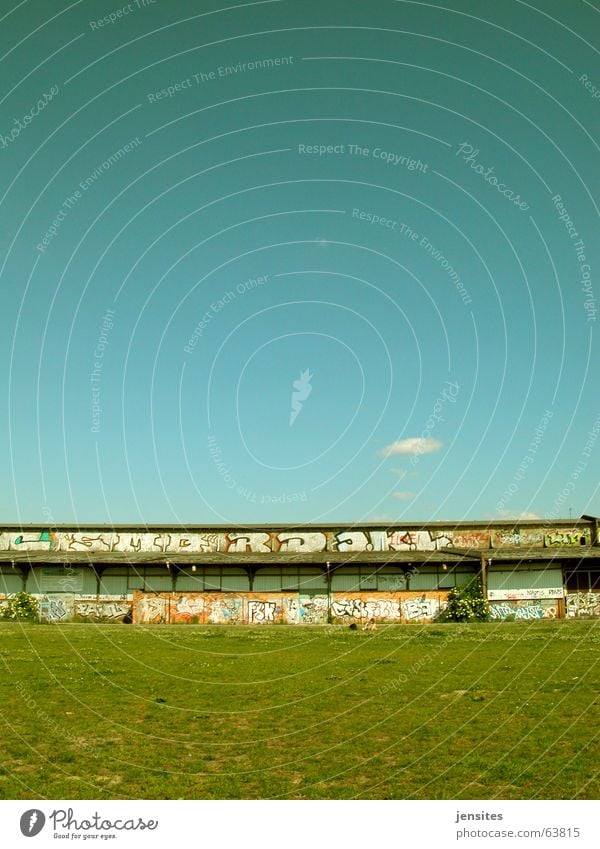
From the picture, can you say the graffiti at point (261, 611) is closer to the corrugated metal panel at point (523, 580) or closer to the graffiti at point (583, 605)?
the corrugated metal panel at point (523, 580)

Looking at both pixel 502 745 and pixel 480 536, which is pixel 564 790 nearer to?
pixel 502 745

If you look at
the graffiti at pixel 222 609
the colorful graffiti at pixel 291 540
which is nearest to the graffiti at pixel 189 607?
the graffiti at pixel 222 609

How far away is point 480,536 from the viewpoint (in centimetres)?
4909

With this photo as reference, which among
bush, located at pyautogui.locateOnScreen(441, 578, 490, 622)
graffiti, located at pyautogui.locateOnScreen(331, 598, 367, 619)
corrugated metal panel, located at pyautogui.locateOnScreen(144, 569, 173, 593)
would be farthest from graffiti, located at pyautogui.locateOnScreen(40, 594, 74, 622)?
bush, located at pyautogui.locateOnScreen(441, 578, 490, 622)

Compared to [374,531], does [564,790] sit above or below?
below

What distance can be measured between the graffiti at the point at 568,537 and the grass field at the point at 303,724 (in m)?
24.4

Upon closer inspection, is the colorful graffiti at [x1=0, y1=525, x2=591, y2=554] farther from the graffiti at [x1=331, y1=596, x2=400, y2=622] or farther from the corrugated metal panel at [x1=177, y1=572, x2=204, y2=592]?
the graffiti at [x1=331, y1=596, x2=400, y2=622]

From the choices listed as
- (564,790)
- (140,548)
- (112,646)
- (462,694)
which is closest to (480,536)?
(140,548)

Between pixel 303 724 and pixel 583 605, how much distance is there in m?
37.9

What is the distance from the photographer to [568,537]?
159 feet

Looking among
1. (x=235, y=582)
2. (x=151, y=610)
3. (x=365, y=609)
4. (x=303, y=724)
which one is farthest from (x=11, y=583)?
(x=303, y=724)

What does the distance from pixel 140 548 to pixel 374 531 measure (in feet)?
57.1

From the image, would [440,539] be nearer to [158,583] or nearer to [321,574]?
[321,574]

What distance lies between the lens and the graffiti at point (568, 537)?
4828 cm
